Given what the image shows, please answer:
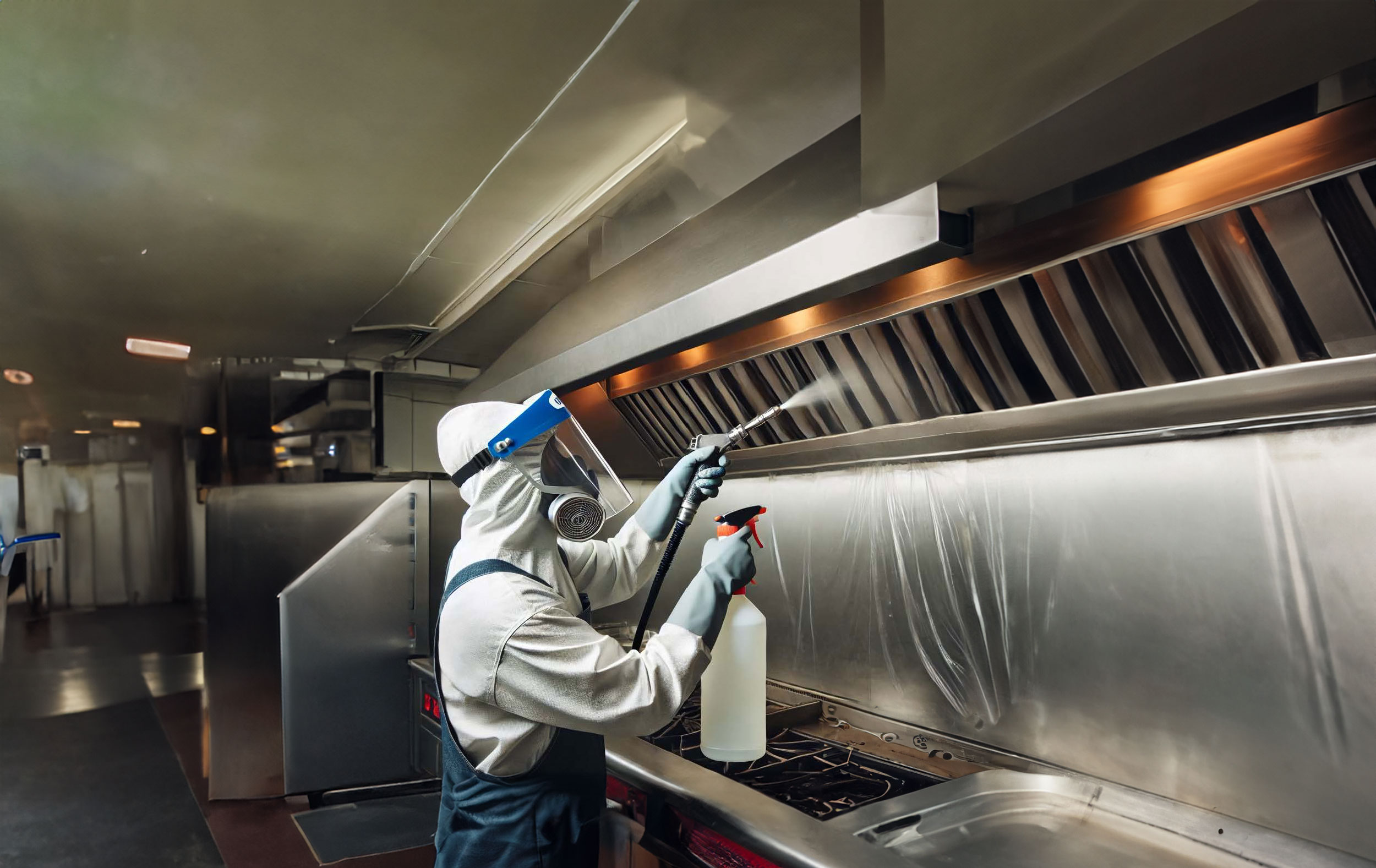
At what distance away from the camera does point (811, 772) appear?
1.57 meters

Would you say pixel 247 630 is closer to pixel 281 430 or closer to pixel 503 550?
pixel 281 430

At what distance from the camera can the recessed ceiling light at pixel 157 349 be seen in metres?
2.84

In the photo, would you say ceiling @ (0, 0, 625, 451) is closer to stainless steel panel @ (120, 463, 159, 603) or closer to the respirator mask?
stainless steel panel @ (120, 463, 159, 603)

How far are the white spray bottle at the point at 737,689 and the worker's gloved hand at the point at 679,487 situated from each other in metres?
0.14

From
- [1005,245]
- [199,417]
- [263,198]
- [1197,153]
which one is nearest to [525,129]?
[263,198]

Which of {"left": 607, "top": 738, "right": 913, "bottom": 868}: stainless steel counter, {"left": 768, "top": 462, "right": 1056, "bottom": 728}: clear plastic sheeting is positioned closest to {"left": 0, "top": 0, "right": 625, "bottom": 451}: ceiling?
{"left": 768, "top": 462, "right": 1056, "bottom": 728}: clear plastic sheeting

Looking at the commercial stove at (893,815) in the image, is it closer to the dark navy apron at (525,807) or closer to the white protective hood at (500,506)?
the dark navy apron at (525,807)

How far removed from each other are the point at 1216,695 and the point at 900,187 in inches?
38.6

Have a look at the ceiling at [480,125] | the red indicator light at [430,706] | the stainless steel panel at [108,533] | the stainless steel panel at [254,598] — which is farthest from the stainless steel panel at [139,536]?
the red indicator light at [430,706]

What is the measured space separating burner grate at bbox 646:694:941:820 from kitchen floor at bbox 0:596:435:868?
1337 millimetres

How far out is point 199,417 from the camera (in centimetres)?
304

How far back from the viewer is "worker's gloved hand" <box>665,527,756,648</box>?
1.27 m

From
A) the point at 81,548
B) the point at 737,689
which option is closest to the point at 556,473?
the point at 737,689

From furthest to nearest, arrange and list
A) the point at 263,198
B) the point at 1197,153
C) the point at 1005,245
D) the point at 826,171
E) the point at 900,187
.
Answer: the point at 263,198 → the point at 826,171 → the point at 1005,245 → the point at 900,187 → the point at 1197,153
